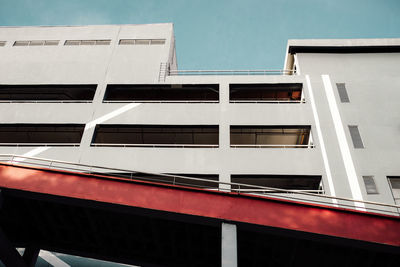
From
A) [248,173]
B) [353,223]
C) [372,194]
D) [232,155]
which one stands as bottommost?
[353,223]

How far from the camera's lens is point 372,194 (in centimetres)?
1523

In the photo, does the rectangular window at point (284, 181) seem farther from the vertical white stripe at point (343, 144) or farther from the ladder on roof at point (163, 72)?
the ladder on roof at point (163, 72)

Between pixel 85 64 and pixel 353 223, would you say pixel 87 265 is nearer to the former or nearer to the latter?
pixel 85 64

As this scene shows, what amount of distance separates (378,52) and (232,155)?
516 inches

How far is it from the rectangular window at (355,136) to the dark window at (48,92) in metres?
16.1

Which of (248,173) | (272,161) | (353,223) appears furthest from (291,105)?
(353,223)

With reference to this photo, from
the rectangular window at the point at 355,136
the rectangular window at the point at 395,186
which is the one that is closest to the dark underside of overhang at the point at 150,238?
the rectangular window at the point at 395,186

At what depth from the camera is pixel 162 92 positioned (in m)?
21.8

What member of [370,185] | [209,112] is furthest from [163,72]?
[370,185]

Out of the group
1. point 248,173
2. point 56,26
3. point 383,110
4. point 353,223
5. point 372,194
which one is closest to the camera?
point 353,223

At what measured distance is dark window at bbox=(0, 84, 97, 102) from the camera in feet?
68.7

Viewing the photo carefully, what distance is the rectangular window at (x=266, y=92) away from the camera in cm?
2066

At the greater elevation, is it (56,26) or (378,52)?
(56,26)

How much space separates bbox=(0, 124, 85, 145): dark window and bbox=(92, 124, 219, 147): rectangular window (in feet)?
5.14
